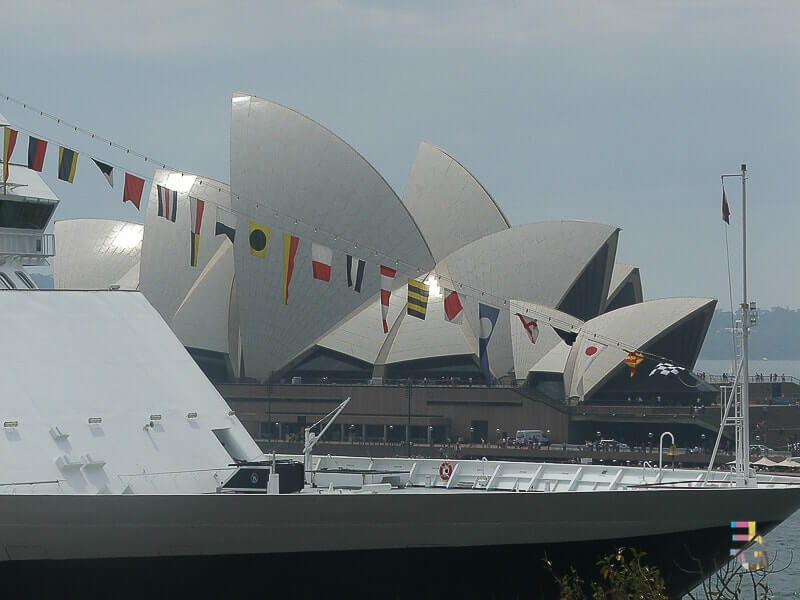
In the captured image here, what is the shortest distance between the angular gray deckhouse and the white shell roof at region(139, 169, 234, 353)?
184 ft

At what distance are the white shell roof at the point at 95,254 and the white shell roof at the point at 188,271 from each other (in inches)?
161

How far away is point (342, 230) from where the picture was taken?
7338 centimetres

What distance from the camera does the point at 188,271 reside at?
257 feet

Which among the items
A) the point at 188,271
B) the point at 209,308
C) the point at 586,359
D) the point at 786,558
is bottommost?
the point at 786,558

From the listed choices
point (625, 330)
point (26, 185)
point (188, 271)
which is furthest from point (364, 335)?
point (26, 185)

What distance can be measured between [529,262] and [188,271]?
2021 centimetres

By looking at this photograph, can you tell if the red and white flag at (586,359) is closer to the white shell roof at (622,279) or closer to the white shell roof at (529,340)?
the white shell roof at (529,340)

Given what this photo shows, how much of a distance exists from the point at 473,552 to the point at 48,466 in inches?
241

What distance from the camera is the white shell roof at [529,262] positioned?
73.9 m

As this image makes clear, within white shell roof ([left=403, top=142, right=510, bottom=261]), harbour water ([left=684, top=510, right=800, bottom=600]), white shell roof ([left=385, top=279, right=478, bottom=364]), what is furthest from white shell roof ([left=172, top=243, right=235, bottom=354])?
harbour water ([left=684, top=510, right=800, bottom=600])

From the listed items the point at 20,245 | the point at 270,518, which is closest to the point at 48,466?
the point at 270,518

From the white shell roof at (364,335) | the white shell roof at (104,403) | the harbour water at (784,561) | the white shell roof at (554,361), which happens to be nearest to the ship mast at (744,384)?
the harbour water at (784,561)

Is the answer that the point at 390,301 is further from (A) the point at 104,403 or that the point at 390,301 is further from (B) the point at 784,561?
(A) the point at 104,403

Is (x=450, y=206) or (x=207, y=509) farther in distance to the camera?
(x=450, y=206)
